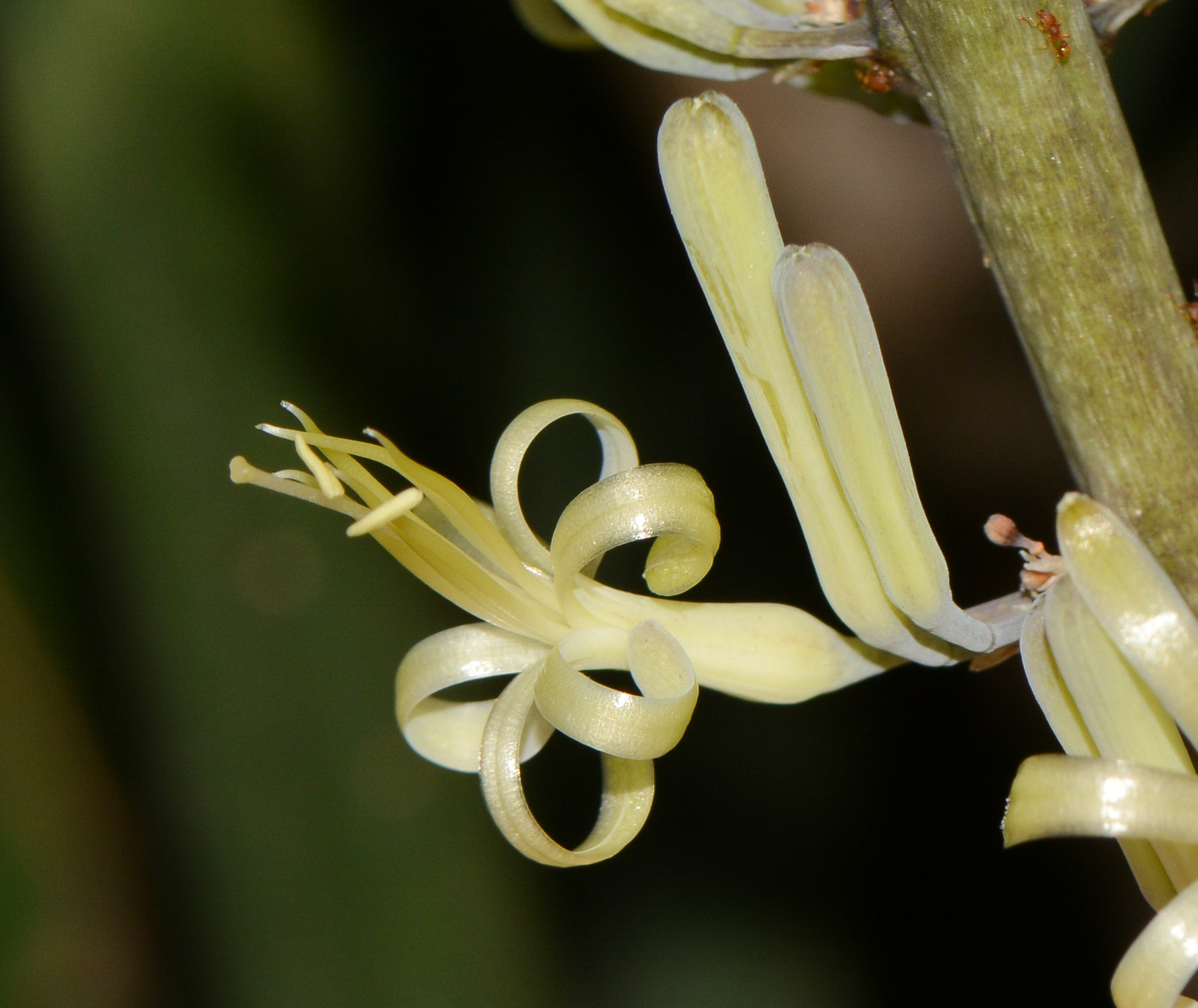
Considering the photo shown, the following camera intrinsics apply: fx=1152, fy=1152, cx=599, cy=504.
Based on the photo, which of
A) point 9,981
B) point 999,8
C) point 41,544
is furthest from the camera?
point 41,544

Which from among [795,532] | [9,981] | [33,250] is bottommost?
[9,981]

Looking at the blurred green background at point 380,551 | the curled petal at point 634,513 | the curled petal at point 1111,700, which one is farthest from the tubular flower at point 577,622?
the blurred green background at point 380,551

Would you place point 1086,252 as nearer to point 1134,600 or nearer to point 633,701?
point 1134,600

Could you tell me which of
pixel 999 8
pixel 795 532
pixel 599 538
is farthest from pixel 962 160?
pixel 795 532

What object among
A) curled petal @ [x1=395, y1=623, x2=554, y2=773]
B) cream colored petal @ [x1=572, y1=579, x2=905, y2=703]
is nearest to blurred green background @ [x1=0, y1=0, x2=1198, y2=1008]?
curled petal @ [x1=395, y1=623, x2=554, y2=773]

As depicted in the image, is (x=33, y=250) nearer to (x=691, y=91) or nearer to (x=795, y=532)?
(x=691, y=91)

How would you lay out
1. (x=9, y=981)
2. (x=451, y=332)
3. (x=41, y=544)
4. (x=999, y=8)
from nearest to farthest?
(x=999, y=8) → (x=9, y=981) → (x=41, y=544) → (x=451, y=332)
